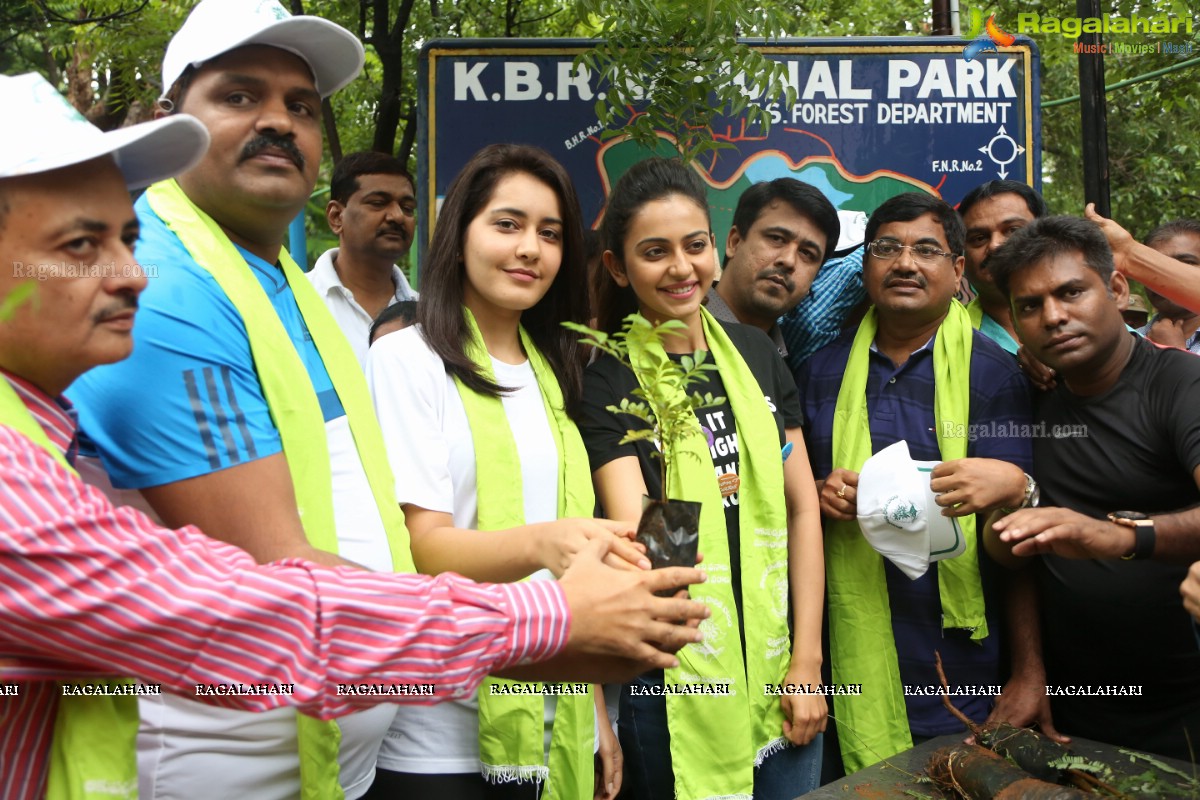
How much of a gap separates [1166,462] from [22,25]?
669 centimetres

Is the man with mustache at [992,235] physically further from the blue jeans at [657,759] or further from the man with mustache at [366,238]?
the man with mustache at [366,238]

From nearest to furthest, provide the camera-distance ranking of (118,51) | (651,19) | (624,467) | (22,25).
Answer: (624,467) → (651,19) → (118,51) → (22,25)

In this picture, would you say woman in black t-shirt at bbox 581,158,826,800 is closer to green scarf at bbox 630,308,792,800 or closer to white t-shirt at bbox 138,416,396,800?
green scarf at bbox 630,308,792,800

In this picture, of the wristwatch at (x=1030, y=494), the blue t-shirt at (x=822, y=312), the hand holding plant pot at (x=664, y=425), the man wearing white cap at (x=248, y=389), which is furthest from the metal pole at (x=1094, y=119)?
the man wearing white cap at (x=248, y=389)

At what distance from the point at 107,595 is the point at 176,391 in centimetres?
49

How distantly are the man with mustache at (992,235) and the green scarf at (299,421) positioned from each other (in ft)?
8.09

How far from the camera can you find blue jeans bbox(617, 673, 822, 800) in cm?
265

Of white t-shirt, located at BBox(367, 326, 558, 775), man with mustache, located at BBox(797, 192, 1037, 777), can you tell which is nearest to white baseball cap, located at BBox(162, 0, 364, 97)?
white t-shirt, located at BBox(367, 326, 558, 775)

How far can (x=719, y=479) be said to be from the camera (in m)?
2.75

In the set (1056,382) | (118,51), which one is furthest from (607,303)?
(118,51)

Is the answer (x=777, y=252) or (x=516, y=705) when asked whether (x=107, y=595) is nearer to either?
(x=516, y=705)

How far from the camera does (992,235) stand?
3736 millimetres

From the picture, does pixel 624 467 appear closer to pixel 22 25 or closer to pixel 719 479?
pixel 719 479

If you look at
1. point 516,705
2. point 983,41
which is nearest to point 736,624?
point 516,705
